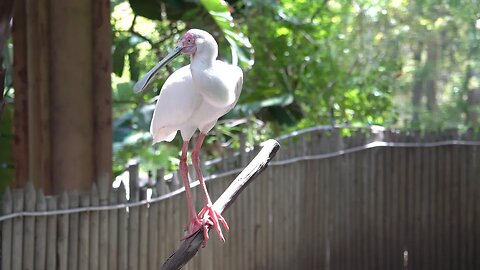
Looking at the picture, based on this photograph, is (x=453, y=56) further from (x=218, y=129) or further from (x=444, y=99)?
(x=218, y=129)

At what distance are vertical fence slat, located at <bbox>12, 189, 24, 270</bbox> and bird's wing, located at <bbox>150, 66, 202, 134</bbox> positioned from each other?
105cm

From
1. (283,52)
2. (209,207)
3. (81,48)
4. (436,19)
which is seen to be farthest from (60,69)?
(436,19)

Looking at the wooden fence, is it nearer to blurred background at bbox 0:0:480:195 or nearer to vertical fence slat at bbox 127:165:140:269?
vertical fence slat at bbox 127:165:140:269

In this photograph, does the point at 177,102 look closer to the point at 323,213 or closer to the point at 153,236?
the point at 153,236

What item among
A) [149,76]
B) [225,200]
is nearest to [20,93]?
[225,200]

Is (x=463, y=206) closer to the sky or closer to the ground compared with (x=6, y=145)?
closer to the ground

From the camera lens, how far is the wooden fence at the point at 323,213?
4.62 metres

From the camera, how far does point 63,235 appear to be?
14.5 ft

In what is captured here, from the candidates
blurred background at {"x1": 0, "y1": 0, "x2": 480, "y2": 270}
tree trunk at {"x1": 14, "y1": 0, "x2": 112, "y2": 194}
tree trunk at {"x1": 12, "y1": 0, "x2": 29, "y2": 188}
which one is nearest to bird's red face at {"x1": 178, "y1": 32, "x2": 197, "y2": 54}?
blurred background at {"x1": 0, "y1": 0, "x2": 480, "y2": 270}

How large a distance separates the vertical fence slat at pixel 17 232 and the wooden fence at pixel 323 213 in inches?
8.4

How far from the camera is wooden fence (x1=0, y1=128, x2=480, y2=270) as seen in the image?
462 cm

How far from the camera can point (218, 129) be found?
8305 mm

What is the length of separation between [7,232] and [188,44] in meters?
1.59

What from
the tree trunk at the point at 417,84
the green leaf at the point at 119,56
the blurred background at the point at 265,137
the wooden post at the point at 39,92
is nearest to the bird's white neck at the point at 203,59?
the blurred background at the point at 265,137
